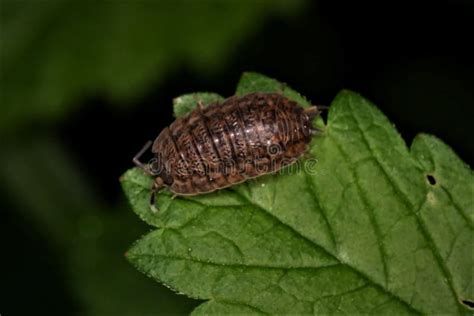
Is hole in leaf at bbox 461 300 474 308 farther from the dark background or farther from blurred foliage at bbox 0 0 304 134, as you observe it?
blurred foliage at bbox 0 0 304 134

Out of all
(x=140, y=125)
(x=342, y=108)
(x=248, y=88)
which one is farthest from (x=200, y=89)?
(x=342, y=108)

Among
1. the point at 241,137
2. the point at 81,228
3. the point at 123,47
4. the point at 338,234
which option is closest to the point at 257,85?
the point at 241,137

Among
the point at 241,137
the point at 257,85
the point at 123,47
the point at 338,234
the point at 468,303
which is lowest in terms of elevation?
the point at 468,303

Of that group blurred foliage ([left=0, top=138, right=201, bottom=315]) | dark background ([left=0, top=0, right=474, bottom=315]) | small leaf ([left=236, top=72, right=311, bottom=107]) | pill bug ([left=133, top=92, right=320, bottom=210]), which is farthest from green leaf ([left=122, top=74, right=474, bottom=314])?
blurred foliage ([left=0, top=138, right=201, bottom=315])

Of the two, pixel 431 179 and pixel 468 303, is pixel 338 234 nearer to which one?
pixel 431 179

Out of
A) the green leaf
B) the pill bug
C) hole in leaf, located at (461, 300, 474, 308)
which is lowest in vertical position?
hole in leaf, located at (461, 300, 474, 308)

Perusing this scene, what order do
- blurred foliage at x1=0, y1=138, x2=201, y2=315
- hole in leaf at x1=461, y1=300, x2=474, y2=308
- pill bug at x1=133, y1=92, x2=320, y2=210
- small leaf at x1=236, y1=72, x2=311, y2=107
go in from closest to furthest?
hole in leaf at x1=461, y1=300, x2=474, y2=308 → pill bug at x1=133, y1=92, x2=320, y2=210 → small leaf at x1=236, y1=72, x2=311, y2=107 → blurred foliage at x1=0, y1=138, x2=201, y2=315
